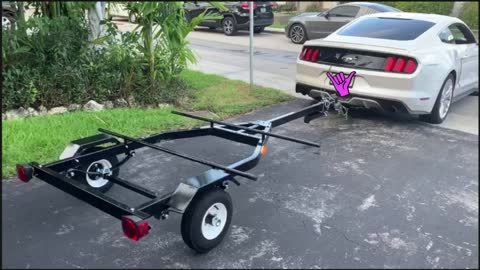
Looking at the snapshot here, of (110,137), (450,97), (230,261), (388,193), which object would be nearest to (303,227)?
(230,261)

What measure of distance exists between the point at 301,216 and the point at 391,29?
11.2 feet

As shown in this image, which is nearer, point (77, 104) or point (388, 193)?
point (388, 193)

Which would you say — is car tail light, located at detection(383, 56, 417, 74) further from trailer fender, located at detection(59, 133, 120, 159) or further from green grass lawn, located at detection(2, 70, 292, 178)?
trailer fender, located at detection(59, 133, 120, 159)

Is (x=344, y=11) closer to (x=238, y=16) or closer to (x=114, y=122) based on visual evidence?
(x=114, y=122)

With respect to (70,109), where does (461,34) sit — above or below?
above

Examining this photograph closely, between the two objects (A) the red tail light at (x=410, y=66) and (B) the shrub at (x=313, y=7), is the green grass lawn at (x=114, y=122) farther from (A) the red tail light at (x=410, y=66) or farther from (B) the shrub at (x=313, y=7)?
(A) the red tail light at (x=410, y=66)

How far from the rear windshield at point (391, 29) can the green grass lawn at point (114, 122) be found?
1881 millimetres

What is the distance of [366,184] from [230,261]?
1.87m

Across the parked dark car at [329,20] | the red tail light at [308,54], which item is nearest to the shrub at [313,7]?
the red tail light at [308,54]

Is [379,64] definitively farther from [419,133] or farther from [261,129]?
[261,129]

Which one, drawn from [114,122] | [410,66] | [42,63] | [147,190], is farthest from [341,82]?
[42,63]

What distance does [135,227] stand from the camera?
8.67 ft

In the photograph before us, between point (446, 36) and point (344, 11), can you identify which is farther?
point (344, 11)

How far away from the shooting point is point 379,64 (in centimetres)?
578
